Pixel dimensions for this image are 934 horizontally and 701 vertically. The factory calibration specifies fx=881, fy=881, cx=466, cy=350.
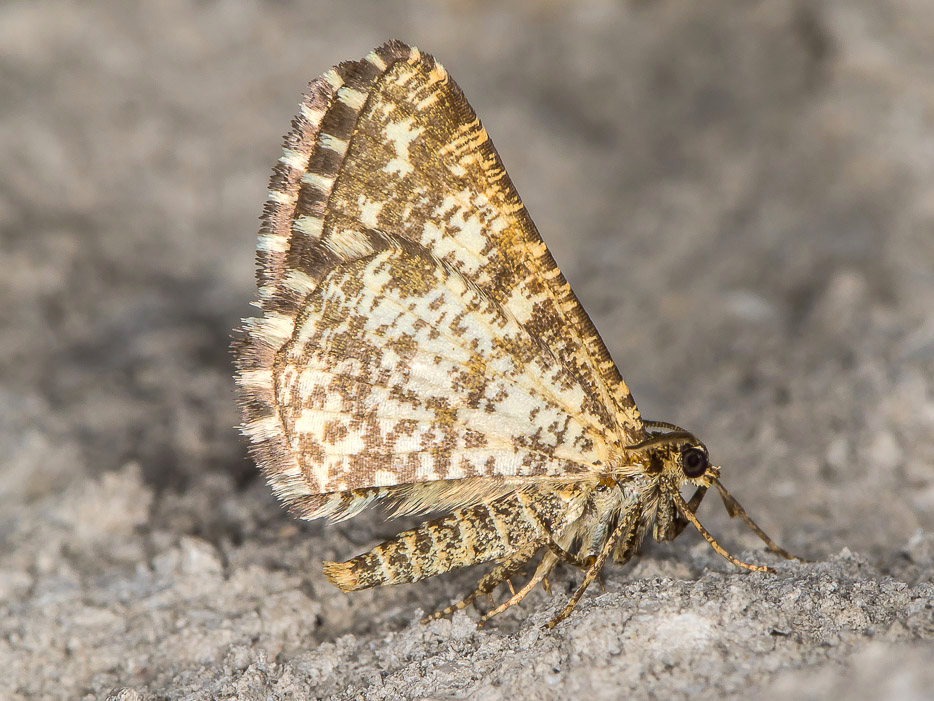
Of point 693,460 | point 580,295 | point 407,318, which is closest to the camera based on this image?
point 407,318

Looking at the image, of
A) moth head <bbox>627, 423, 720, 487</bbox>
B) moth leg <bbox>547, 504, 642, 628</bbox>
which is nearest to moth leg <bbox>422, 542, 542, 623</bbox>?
moth leg <bbox>547, 504, 642, 628</bbox>

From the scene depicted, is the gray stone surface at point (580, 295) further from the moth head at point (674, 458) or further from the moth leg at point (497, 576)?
the moth head at point (674, 458)

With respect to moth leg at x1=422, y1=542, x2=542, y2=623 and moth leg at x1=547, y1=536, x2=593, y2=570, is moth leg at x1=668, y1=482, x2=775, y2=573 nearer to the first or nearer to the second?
moth leg at x1=547, y1=536, x2=593, y2=570

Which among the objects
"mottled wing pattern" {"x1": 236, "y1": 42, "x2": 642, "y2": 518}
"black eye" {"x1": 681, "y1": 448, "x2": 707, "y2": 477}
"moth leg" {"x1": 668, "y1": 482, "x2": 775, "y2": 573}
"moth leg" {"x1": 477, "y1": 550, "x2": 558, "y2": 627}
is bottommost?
"moth leg" {"x1": 477, "y1": 550, "x2": 558, "y2": 627}

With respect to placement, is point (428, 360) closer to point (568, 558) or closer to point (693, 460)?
point (568, 558)

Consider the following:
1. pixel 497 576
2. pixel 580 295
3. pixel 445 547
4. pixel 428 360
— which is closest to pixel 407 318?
pixel 428 360

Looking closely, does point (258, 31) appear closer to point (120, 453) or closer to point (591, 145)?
point (591, 145)
